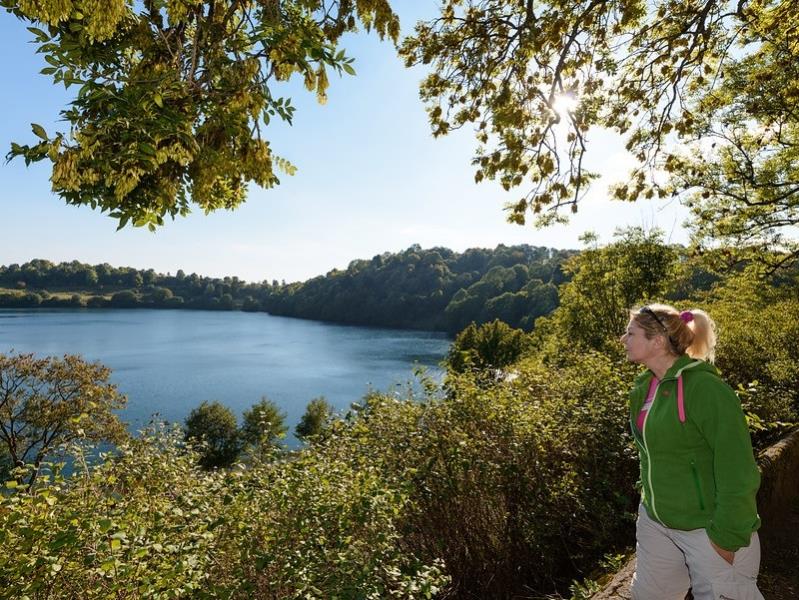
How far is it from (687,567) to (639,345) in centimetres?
117

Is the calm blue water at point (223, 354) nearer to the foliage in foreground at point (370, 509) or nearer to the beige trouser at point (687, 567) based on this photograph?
the foliage in foreground at point (370, 509)

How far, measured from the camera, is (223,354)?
89.3 m

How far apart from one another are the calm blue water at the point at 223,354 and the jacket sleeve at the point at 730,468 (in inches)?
1541

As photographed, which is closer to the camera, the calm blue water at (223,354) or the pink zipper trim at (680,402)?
the pink zipper trim at (680,402)

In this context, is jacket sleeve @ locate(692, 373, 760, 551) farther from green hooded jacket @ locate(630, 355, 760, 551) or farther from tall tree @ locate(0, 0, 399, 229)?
tall tree @ locate(0, 0, 399, 229)

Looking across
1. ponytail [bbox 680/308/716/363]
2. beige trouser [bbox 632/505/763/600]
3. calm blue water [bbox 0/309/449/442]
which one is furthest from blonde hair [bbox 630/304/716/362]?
calm blue water [bbox 0/309/449/442]

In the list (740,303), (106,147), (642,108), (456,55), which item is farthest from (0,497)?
(740,303)

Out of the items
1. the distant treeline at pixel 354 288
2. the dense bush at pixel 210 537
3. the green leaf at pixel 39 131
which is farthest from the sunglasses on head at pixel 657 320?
the distant treeline at pixel 354 288

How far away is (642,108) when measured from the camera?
586cm

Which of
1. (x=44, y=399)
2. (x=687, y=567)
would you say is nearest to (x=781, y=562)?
(x=687, y=567)

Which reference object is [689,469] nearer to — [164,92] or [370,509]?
[370,509]

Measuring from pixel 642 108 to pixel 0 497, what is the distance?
781 centimetres

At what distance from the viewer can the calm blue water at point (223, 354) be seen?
57.9m

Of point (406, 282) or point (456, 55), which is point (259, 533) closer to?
point (456, 55)
